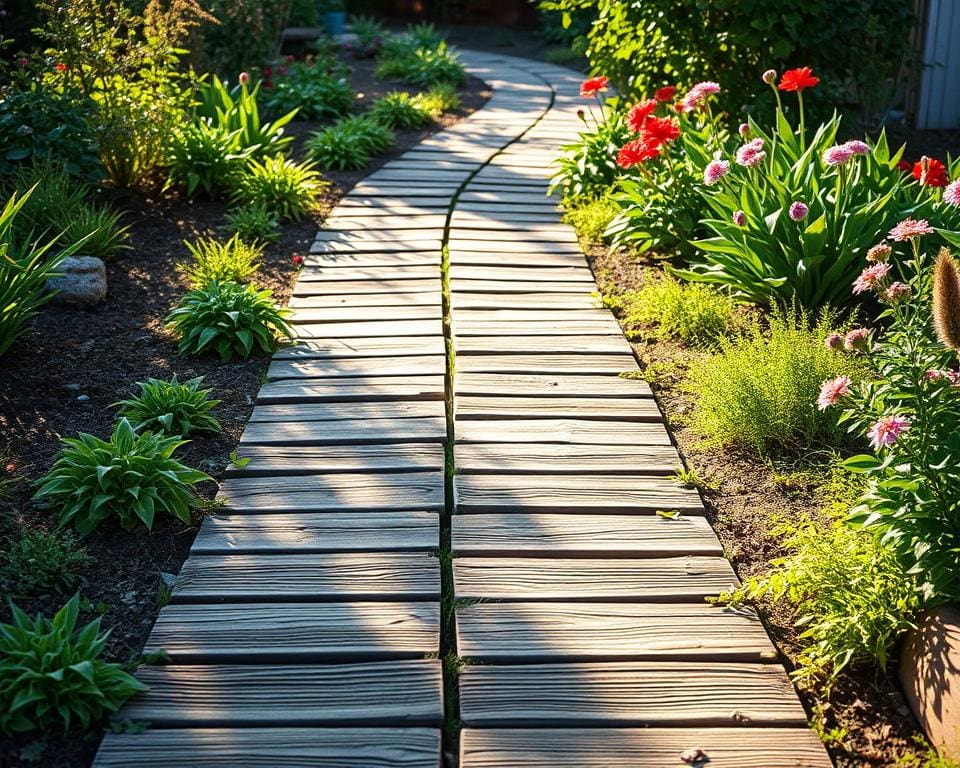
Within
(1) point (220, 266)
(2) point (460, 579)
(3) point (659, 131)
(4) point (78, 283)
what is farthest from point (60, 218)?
(2) point (460, 579)

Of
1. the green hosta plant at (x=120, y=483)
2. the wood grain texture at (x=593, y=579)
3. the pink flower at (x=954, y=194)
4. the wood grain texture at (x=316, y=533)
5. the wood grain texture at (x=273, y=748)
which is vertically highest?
the pink flower at (x=954, y=194)

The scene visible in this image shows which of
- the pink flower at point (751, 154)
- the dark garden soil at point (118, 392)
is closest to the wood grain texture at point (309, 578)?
the dark garden soil at point (118, 392)

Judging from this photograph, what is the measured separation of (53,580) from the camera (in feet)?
9.42

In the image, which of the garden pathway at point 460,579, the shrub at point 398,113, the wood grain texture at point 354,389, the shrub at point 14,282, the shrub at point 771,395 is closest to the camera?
the garden pathway at point 460,579

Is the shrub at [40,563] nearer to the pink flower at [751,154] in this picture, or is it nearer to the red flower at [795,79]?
the pink flower at [751,154]

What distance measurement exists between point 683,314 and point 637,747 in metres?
2.53

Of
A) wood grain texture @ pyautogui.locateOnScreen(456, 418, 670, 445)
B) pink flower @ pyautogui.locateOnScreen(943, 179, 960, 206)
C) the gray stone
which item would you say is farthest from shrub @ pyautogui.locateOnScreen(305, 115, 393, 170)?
pink flower @ pyautogui.locateOnScreen(943, 179, 960, 206)

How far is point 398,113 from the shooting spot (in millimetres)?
8281

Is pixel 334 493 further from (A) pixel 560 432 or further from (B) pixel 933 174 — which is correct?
(B) pixel 933 174

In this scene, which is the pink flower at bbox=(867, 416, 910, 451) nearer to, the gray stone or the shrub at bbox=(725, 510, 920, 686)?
the shrub at bbox=(725, 510, 920, 686)

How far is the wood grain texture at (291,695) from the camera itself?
239 cm

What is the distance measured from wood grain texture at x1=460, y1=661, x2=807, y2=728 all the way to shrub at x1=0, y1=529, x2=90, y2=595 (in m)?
1.20

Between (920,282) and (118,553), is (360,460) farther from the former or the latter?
(920,282)

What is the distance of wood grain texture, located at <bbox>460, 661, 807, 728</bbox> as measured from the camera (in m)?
2.42
